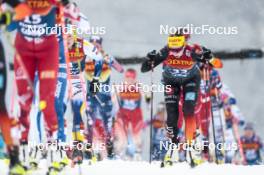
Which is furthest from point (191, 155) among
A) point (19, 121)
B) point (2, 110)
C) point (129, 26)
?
point (129, 26)

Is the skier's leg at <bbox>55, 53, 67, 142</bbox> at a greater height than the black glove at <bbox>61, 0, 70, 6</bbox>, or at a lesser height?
lesser

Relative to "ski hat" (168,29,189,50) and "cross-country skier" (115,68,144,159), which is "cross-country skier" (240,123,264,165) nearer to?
"cross-country skier" (115,68,144,159)

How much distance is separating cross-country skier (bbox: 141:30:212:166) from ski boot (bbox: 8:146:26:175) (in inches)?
160

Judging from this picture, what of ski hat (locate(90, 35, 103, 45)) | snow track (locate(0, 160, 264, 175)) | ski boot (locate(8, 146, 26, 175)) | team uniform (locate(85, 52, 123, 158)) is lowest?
snow track (locate(0, 160, 264, 175))

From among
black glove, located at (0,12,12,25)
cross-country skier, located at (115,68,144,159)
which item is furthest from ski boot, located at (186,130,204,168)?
cross-country skier, located at (115,68,144,159)

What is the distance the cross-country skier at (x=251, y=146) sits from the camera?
68.8ft

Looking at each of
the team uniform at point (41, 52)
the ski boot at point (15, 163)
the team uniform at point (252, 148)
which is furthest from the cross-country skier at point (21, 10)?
the team uniform at point (252, 148)

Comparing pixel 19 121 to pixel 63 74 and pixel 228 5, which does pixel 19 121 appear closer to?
pixel 63 74

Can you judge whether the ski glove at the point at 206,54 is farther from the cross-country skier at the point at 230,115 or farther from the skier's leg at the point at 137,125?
the skier's leg at the point at 137,125

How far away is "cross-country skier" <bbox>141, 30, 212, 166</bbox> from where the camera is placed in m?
9.99

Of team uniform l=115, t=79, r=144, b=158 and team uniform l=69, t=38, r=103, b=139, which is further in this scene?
team uniform l=115, t=79, r=144, b=158

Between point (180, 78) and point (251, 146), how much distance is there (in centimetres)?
1186

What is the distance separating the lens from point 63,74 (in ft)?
29.0

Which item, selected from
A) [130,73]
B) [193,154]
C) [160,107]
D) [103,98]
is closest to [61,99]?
[193,154]
